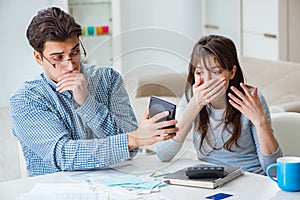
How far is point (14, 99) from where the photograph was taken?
2074 millimetres

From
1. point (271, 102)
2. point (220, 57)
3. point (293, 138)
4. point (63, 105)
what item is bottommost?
point (271, 102)

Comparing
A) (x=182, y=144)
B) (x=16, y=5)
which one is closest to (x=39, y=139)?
(x=182, y=144)

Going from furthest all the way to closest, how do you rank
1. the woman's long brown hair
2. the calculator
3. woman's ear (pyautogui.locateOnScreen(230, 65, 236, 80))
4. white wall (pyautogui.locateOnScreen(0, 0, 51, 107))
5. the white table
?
white wall (pyautogui.locateOnScreen(0, 0, 51, 107)), woman's ear (pyautogui.locateOnScreen(230, 65, 236, 80)), the woman's long brown hair, the calculator, the white table

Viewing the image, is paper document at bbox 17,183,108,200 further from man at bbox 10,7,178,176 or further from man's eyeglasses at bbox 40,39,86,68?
man's eyeglasses at bbox 40,39,86,68

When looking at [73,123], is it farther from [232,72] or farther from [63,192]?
[232,72]

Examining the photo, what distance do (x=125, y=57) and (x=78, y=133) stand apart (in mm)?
321

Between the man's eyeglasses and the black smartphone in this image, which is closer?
the black smartphone

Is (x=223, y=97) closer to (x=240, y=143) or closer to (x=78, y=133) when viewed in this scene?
(x=240, y=143)

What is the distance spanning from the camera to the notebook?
5.94ft

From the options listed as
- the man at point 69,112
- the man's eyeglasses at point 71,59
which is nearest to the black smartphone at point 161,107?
the man at point 69,112

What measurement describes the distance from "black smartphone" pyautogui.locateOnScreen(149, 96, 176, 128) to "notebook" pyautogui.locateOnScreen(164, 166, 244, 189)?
0.58 ft

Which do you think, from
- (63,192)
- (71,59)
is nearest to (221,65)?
(71,59)

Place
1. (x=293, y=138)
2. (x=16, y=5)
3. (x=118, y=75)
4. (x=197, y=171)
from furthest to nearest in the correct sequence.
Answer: (x=16, y=5)
(x=293, y=138)
(x=118, y=75)
(x=197, y=171)

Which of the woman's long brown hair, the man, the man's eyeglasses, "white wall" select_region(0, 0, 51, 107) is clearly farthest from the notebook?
"white wall" select_region(0, 0, 51, 107)
